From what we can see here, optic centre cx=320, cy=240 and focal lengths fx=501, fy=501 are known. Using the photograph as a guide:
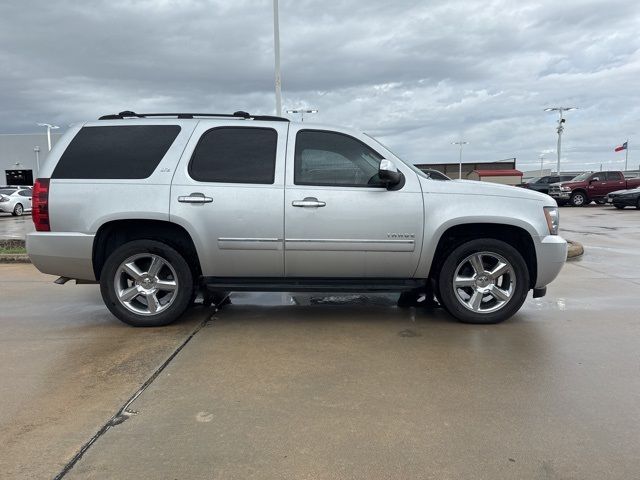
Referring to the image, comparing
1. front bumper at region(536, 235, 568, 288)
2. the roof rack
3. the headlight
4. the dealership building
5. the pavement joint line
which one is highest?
the dealership building

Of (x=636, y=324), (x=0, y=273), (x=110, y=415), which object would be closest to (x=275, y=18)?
(x=0, y=273)

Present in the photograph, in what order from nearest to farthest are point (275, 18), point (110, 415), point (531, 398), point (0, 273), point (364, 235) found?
point (110, 415), point (531, 398), point (364, 235), point (0, 273), point (275, 18)

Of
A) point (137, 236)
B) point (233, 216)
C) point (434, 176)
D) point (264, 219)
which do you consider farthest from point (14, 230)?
point (434, 176)

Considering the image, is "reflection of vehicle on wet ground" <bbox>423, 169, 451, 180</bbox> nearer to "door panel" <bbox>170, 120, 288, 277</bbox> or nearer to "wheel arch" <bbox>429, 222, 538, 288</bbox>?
"wheel arch" <bbox>429, 222, 538, 288</bbox>

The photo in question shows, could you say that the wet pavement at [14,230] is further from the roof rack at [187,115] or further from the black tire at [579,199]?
the black tire at [579,199]

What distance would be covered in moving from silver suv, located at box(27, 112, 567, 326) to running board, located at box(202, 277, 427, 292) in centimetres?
1

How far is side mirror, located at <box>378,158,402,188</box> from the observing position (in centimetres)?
454

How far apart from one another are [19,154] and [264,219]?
193 feet

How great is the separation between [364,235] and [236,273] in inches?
51.6

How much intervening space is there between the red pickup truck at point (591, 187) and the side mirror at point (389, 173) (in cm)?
2575

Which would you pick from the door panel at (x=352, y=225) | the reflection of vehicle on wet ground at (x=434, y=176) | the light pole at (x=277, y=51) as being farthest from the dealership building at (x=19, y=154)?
the door panel at (x=352, y=225)

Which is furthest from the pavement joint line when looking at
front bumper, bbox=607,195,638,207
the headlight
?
front bumper, bbox=607,195,638,207

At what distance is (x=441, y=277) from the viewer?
16.2 ft

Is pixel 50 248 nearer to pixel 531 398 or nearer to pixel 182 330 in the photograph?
pixel 182 330
